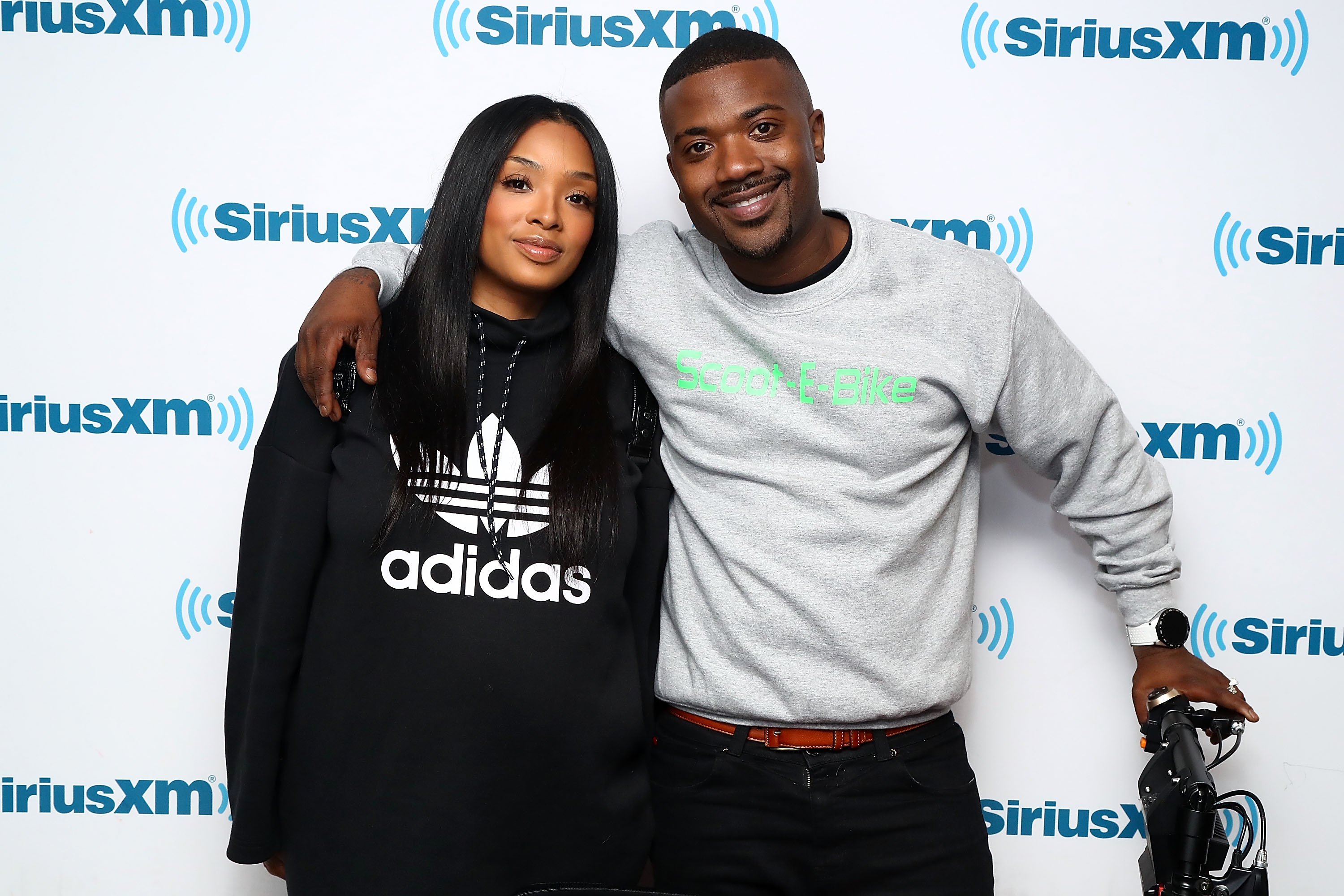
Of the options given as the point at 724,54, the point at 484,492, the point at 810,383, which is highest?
the point at 724,54

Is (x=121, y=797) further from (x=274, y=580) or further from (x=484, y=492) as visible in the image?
(x=484, y=492)

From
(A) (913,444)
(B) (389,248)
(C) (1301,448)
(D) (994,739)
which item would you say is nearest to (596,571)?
(A) (913,444)

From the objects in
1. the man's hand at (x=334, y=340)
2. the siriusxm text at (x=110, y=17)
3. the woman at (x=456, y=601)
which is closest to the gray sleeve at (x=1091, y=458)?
the woman at (x=456, y=601)

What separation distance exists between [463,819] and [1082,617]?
1.32 m

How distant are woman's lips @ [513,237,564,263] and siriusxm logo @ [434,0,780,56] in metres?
0.60

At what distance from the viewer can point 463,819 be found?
1415 mm

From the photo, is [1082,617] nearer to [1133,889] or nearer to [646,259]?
[1133,889]

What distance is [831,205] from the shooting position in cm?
193

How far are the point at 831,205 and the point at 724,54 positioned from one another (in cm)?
50

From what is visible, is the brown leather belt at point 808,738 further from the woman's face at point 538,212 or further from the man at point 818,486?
the woman's face at point 538,212

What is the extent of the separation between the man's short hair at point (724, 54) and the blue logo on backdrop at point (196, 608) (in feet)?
4.55

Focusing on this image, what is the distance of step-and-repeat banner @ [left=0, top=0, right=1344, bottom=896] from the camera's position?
1.88m

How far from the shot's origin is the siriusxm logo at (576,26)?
74.2 inches

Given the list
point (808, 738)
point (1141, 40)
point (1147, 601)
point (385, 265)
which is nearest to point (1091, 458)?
point (1147, 601)
